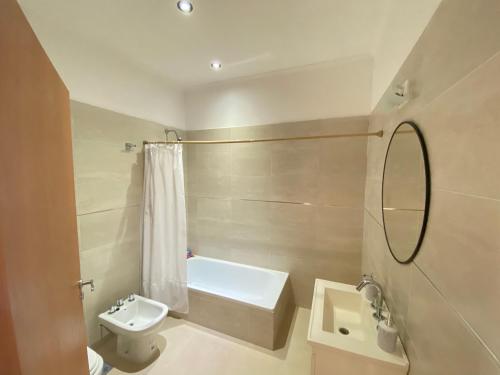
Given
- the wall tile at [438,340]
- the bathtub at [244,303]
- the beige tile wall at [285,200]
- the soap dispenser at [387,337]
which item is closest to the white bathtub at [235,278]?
the bathtub at [244,303]

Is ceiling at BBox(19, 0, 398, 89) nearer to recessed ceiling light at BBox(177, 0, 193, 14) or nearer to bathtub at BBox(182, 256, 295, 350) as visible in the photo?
recessed ceiling light at BBox(177, 0, 193, 14)

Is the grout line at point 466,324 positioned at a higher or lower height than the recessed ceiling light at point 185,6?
lower

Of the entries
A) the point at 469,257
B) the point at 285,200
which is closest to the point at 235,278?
the point at 285,200

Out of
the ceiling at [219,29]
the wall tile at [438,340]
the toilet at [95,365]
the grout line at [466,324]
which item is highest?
the ceiling at [219,29]

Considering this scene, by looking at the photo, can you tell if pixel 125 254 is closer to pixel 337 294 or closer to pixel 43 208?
pixel 43 208

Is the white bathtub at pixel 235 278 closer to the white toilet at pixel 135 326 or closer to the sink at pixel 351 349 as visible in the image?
the white toilet at pixel 135 326

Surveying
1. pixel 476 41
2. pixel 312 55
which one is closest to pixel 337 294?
pixel 476 41

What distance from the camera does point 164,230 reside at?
6.93ft

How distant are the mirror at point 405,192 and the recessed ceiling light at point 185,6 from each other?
1.52 metres

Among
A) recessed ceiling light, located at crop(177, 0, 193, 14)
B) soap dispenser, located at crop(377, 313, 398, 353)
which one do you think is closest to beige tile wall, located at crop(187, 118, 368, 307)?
soap dispenser, located at crop(377, 313, 398, 353)

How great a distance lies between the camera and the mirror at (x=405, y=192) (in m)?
0.82

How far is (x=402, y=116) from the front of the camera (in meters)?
1.11

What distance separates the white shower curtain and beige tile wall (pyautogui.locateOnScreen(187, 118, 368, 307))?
54 centimetres

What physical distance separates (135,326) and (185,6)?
2.45 meters
